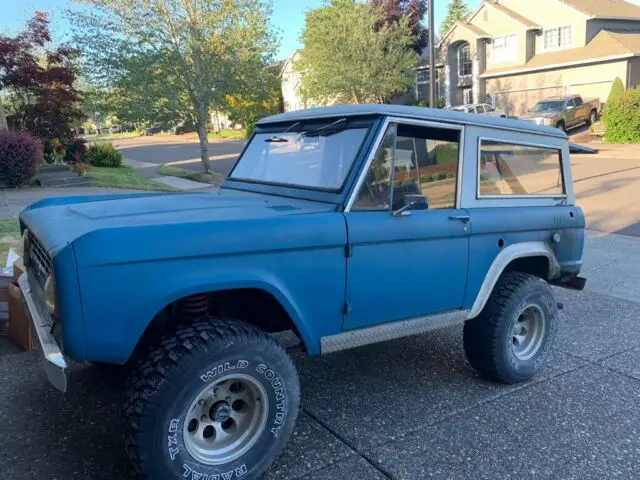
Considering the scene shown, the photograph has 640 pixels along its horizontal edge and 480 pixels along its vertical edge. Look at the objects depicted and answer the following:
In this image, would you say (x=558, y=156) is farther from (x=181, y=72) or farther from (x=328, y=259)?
(x=181, y=72)

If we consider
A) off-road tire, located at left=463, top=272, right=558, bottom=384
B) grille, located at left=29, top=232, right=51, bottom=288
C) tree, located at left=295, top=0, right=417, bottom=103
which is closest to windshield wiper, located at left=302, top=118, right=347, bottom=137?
off-road tire, located at left=463, top=272, right=558, bottom=384

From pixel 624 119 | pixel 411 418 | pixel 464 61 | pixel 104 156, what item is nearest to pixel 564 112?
pixel 624 119

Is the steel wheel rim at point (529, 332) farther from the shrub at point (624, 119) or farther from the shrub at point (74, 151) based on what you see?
the shrub at point (624, 119)

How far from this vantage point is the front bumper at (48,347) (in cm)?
240

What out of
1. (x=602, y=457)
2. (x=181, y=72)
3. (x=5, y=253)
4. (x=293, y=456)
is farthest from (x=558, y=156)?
(x=181, y=72)

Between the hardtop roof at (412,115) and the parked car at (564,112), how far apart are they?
23.5 meters

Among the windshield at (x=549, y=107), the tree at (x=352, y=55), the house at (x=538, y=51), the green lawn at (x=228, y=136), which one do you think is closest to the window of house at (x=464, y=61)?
the house at (x=538, y=51)

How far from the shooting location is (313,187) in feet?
11.0

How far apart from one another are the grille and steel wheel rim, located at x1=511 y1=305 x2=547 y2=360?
10.1 ft

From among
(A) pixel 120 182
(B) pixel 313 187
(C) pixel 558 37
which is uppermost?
(C) pixel 558 37

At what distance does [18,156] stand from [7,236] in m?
6.70

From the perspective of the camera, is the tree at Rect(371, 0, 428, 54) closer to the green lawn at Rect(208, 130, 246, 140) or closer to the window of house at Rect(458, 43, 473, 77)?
the window of house at Rect(458, 43, 473, 77)

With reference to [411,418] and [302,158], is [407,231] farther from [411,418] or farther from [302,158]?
[411,418]

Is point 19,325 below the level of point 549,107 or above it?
below
